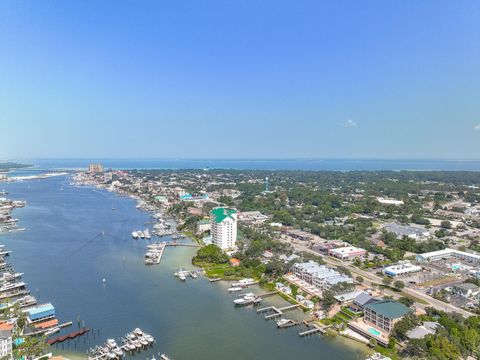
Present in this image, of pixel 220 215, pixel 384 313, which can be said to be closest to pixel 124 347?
pixel 384 313

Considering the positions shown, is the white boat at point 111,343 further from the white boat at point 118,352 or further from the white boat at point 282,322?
the white boat at point 282,322

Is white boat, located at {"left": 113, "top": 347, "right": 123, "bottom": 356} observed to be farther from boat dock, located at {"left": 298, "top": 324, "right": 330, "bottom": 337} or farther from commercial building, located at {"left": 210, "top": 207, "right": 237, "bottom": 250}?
commercial building, located at {"left": 210, "top": 207, "right": 237, "bottom": 250}

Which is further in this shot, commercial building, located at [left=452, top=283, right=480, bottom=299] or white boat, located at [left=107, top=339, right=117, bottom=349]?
commercial building, located at [left=452, top=283, right=480, bottom=299]

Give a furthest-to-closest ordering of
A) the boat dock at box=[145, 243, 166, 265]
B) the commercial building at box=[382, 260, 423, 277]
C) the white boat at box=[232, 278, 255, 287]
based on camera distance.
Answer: the boat dock at box=[145, 243, 166, 265]
the commercial building at box=[382, 260, 423, 277]
the white boat at box=[232, 278, 255, 287]

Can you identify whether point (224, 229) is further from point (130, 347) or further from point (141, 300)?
point (130, 347)

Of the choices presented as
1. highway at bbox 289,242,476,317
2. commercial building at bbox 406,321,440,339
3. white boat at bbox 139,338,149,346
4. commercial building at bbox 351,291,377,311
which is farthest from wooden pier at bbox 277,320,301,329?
highway at bbox 289,242,476,317

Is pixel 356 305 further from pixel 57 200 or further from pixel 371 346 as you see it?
pixel 57 200

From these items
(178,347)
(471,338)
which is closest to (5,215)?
(178,347)
